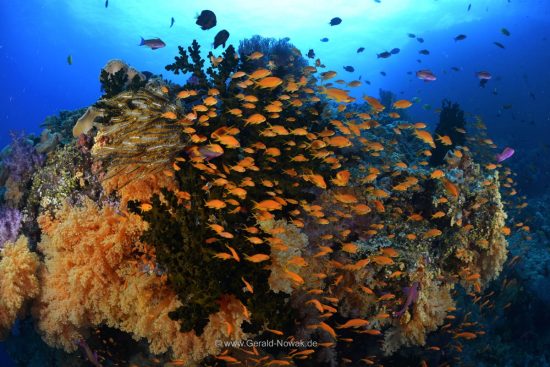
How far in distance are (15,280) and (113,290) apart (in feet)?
6.19

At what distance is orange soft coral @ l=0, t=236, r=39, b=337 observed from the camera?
505cm

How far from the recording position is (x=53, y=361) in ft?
22.6

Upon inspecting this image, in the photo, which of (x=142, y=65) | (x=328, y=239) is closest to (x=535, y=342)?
(x=328, y=239)

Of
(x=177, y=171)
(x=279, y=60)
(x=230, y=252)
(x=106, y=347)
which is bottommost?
(x=106, y=347)

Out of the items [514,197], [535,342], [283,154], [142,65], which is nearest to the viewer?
[283,154]

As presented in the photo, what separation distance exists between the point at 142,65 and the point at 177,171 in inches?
5666

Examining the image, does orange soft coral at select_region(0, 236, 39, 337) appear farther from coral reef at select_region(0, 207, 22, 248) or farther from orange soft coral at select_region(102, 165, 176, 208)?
orange soft coral at select_region(102, 165, 176, 208)

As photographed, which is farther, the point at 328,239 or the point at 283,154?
the point at 283,154

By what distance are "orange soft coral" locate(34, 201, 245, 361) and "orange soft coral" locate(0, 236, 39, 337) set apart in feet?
0.98

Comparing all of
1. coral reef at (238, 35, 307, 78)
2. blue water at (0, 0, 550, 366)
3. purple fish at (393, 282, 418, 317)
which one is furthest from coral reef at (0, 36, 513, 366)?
blue water at (0, 0, 550, 366)

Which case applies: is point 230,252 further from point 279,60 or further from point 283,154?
point 279,60

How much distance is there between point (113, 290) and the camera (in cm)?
463

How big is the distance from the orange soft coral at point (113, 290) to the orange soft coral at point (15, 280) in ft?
0.98

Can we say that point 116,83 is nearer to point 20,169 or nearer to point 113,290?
point 20,169
